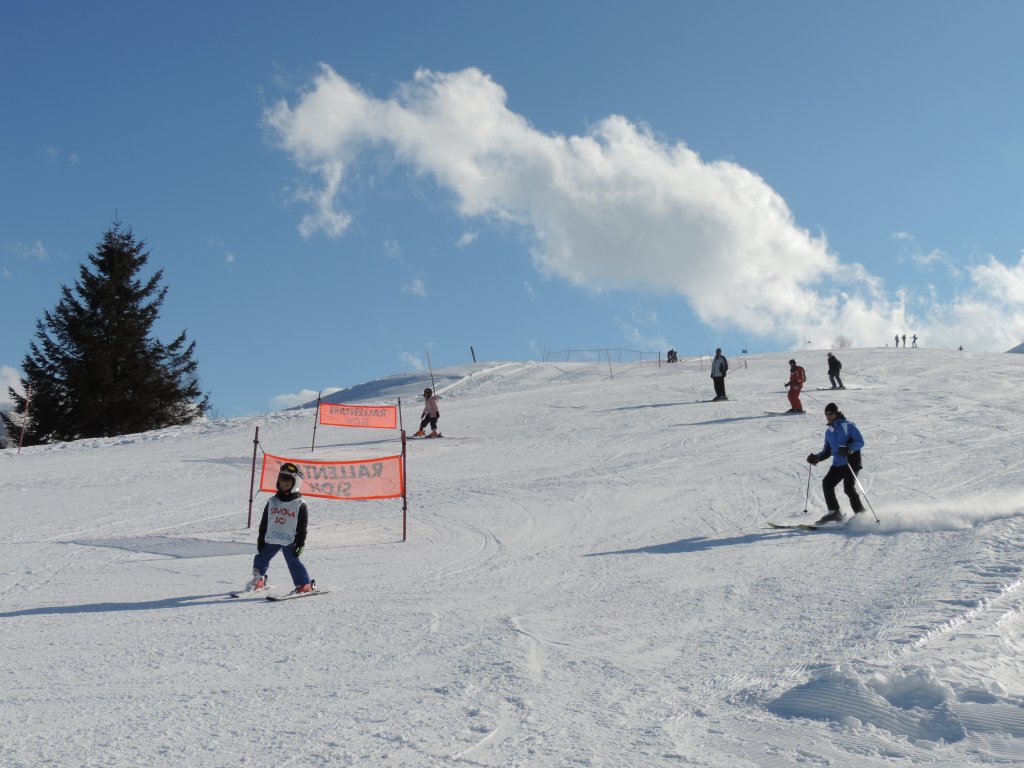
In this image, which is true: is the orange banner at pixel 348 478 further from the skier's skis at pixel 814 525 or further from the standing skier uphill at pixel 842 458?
the standing skier uphill at pixel 842 458

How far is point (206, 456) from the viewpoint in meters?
21.3

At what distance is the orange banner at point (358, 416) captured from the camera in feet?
74.6

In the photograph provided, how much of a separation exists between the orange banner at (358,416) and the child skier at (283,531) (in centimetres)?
1305

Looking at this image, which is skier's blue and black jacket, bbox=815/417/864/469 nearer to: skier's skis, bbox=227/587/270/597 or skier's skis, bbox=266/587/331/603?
skier's skis, bbox=266/587/331/603

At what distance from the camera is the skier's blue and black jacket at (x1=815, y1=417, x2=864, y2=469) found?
1210cm

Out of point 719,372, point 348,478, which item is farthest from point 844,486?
point 719,372

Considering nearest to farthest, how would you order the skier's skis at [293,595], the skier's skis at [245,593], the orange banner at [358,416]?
the skier's skis at [293,595]
the skier's skis at [245,593]
the orange banner at [358,416]

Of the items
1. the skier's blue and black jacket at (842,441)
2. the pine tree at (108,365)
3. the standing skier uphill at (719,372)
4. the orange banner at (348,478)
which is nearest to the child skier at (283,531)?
the orange banner at (348,478)

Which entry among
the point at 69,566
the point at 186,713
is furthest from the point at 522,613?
the point at 69,566

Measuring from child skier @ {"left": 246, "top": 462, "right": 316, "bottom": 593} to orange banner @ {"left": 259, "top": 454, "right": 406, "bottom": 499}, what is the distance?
3765 mm

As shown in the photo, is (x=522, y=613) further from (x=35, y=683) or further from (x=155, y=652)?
(x=35, y=683)

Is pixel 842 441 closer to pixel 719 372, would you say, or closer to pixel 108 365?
pixel 719 372

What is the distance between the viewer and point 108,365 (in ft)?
133

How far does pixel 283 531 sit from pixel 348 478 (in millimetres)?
4088
